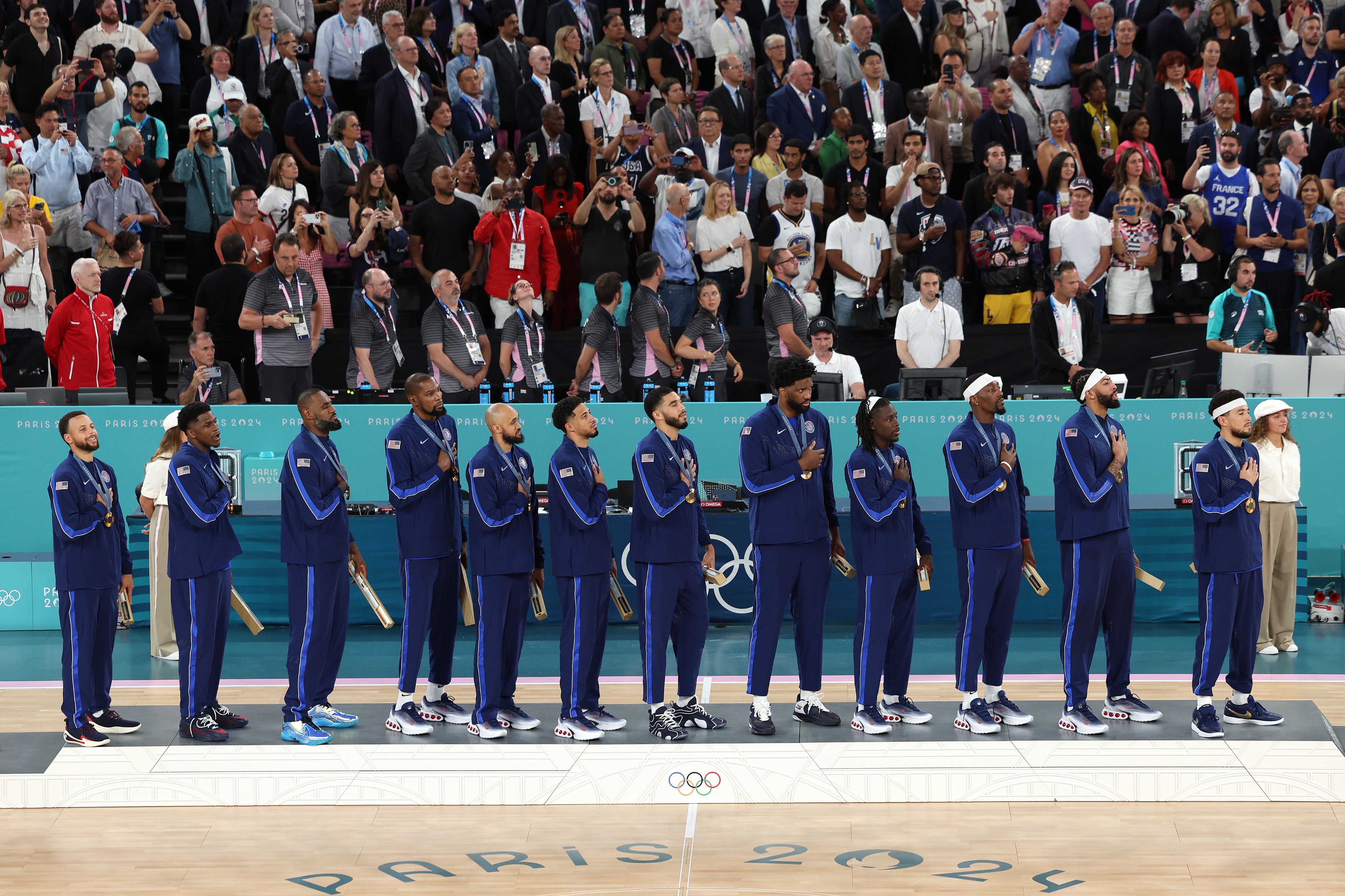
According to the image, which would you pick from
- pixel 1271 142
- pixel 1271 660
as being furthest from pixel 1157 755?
pixel 1271 142

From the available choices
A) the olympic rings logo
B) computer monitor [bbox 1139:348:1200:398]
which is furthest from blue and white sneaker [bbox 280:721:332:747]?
computer monitor [bbox 1139:348:1200:398]

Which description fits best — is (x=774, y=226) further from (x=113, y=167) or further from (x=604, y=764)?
(x=604, y=764)

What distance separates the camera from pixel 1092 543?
334 inches

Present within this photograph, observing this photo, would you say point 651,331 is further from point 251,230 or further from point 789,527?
point 789,527

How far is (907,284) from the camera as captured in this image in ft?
46.6

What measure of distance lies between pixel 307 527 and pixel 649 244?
6764mm

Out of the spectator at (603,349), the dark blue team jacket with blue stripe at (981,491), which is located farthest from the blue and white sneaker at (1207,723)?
the spectator at (603,349)

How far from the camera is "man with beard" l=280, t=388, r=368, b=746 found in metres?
8.41

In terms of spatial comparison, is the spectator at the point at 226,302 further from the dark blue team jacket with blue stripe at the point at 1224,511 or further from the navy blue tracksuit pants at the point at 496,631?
the dark blue team jacket with blue stripe at the point at 1224,511

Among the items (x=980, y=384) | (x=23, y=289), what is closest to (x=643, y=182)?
(x=23, y=289)

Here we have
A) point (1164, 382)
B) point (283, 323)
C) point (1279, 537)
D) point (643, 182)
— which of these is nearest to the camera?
point (1279, 537)

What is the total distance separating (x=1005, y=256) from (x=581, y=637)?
726 centimetres

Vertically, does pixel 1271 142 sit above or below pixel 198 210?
above

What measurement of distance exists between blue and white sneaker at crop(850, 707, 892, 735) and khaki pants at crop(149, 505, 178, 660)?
5.04 m
